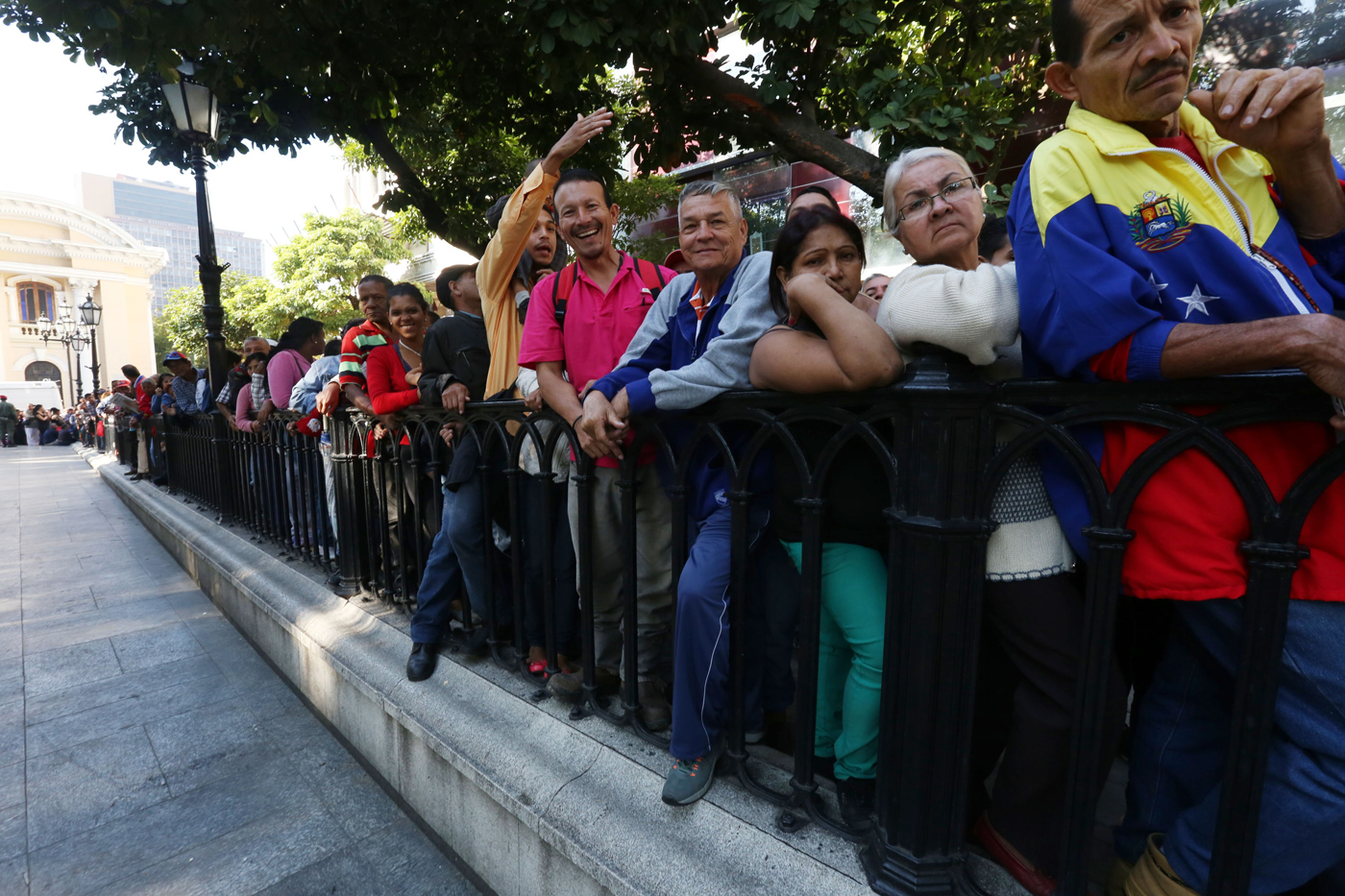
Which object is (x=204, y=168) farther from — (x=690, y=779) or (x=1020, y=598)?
(x=1020, y=598)

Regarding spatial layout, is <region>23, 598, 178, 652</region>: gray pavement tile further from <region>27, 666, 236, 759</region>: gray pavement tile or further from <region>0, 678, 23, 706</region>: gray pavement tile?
<region>27, 666, 236, 759</region>: gray pavement tile

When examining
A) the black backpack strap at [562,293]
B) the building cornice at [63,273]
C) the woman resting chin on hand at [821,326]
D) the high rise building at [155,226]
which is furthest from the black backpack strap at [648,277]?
the high rise building at [155,226]

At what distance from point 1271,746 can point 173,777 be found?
140 inches

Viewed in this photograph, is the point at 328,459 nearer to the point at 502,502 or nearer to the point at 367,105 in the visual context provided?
the point at 502,502

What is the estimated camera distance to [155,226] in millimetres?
182500

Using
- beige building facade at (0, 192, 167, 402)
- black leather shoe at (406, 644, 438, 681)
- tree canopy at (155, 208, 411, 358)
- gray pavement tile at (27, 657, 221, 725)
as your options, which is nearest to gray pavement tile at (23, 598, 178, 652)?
gray pavement tile at (27, 657, 221, 725)

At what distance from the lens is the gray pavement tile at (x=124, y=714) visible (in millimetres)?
3154

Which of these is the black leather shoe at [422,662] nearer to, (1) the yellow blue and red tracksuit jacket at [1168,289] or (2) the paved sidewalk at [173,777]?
(2) the paved sidewalk at [173,777]

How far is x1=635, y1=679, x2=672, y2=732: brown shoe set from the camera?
2152 millimetres

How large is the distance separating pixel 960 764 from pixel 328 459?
3600 millimetres

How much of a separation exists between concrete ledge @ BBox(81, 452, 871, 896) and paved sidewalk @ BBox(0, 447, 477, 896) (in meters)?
0.18

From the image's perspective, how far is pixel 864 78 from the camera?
15.0 feet

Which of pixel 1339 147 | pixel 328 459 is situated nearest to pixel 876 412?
pixel 328 459

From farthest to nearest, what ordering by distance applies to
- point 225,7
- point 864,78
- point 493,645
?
point 864,78
point 225,7
point 493,645
